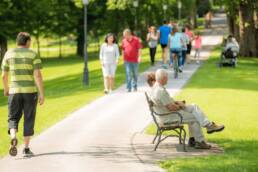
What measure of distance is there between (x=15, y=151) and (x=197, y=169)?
303 cm

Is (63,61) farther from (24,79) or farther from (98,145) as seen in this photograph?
(24,79)

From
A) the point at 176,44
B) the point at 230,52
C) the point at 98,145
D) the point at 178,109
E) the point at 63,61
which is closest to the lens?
the point at 178,109

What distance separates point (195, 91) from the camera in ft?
68.2

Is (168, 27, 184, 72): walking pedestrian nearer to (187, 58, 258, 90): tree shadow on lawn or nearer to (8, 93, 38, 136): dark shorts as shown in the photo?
(187, 58, 258, 90): tree shadow on lawn

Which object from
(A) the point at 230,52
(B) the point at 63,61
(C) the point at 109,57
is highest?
(C) the point at 109,57

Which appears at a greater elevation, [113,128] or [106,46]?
[106,46]

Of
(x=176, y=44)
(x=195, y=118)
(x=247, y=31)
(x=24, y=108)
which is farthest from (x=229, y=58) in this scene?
(x=24, y=108)

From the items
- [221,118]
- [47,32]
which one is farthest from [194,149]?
[47,32]

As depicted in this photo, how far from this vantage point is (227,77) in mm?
25734

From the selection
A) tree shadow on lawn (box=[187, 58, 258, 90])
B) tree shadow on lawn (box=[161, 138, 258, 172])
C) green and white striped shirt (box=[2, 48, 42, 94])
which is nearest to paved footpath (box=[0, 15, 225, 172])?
tree shadow on lawn (box=[161, 138, 258, 172])

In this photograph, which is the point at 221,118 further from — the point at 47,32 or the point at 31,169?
the point at 47,32

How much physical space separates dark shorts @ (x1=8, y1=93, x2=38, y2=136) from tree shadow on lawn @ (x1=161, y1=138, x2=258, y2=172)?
234 centimetres

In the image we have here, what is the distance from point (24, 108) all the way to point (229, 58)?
65.0ft

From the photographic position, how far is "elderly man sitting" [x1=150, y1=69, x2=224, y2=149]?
11.6 metres
